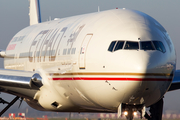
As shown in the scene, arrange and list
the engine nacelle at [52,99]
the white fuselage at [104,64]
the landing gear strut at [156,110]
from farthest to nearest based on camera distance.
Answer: the landing gear strut at [156,110], the engine nacelle at [52,99], the white fuselage at [104,64]

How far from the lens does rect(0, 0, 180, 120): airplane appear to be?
56.0 ft

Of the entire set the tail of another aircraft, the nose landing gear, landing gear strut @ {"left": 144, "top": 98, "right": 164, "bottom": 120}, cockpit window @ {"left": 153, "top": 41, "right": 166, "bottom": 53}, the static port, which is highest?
cockpit window @ {"left": 153, "top": 41, "right": 166, "bottom": 53}

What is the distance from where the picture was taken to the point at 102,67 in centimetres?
1767

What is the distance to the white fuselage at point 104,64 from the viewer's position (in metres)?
17.0

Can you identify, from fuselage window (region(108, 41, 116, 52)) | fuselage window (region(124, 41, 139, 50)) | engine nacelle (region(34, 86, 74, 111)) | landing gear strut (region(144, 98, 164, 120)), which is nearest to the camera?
fuselage window (region(124, 41, 139, 50))

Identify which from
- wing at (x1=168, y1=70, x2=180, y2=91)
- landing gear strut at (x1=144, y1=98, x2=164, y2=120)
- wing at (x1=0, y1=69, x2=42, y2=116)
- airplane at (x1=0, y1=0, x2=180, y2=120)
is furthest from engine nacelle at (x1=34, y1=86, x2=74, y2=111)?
wing at (x1=168, y1=70, x2=180, y2=91)

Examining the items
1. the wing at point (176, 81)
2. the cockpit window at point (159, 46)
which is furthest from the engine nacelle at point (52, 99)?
the wing at point (176, 81)

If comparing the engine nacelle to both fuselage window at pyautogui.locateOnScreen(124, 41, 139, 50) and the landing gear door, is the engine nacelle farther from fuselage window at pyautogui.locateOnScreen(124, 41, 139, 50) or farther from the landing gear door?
fuselage window at pyautogui.locateOnScreen(124, 41, 139, 50)

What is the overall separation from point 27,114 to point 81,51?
17417 millimetres

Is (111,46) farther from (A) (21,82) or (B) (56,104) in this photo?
(A) (21,82)

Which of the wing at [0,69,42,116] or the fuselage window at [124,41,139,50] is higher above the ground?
the fuselage window at [124,41,139,50]

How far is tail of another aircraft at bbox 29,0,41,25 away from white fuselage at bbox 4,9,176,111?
40.3 ft

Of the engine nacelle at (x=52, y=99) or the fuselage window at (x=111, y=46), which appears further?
the engine nacelle at (x=52, y=99)

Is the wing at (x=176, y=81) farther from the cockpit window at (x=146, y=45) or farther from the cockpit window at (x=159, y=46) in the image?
the cockpit window at (x=146, y=45)
